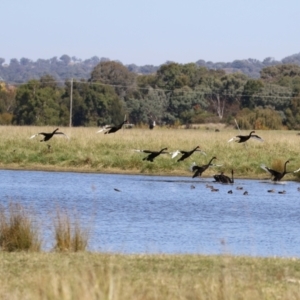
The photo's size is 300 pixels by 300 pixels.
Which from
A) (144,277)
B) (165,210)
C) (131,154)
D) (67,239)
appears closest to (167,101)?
(131,154)

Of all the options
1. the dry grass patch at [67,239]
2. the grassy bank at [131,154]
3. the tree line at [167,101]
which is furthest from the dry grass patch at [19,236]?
the tree line at [167,101]

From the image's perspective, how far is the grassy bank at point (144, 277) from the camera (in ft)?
23.7

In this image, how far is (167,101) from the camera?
8181 centimetres

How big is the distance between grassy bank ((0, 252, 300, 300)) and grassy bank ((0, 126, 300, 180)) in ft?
64.8

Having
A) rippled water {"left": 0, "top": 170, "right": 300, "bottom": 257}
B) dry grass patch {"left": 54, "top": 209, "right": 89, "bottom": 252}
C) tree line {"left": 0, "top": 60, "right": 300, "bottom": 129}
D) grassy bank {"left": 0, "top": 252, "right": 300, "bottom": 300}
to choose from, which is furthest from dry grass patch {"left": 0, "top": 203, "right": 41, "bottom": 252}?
tree line {"left": 0, "top": 60, "right": 300, "bottom": 129}

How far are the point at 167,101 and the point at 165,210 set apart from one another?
62.3 m

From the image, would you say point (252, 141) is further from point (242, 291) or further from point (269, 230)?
point (242, 291)

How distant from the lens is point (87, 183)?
87.2 ft

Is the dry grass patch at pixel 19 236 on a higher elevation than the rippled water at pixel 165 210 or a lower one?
higher

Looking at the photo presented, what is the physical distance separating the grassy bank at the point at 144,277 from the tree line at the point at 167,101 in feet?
179

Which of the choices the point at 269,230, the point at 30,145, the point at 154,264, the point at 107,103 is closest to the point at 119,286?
the point at 154,264

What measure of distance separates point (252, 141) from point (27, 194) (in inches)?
579

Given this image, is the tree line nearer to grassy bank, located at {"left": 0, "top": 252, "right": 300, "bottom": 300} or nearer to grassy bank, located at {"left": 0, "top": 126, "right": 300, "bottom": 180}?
grassy bank, located at {"left": 0, "top": 126, "right": 300, "bottom": 180}

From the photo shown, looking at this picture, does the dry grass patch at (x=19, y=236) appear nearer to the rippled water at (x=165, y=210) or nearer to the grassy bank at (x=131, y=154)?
the rippled water at (x=165, y=210)
